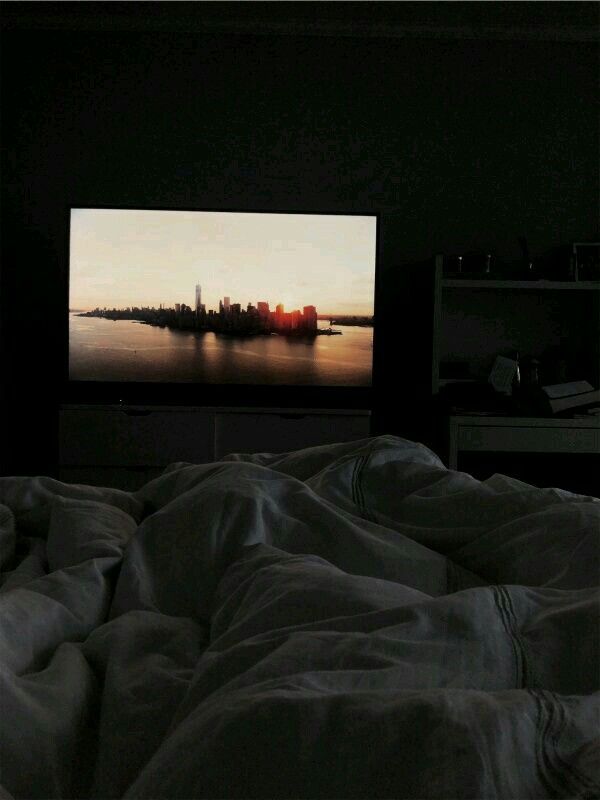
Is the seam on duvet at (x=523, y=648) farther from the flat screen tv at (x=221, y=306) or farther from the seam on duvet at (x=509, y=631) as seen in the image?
the flat screen tv at (x=221, y=306)

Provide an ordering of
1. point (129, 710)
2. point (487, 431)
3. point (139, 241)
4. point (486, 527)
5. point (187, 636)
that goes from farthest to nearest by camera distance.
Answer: point (139, 241) → point (487, 431) → point (486, 527) → point (187, 636) → point (129, 710)

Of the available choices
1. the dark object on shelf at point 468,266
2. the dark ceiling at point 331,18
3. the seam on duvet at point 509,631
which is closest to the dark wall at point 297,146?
the dark ceiling at point 331,18

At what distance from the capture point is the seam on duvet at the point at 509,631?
632 millimetres

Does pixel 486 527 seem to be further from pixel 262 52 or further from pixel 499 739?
pixel 262 52

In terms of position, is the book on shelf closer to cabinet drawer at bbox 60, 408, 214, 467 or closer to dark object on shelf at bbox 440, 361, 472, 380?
dark object on shelf at bbox 440, 361, 472, 380

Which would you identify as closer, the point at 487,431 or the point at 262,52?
the point at 487,431

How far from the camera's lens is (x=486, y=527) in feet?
3.72

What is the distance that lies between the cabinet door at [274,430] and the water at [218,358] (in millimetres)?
256

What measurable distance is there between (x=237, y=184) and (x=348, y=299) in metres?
0.83

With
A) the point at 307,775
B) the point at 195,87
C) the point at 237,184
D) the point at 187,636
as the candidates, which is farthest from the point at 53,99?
the point at 307,775

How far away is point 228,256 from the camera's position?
12.8ft

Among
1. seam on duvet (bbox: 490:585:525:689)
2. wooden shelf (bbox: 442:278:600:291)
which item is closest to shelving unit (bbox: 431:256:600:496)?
wooden shelf (bbox: 442:278:600:291)

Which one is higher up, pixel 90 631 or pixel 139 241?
pixel 139 241

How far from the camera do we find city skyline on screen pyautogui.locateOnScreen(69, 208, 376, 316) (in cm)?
387
